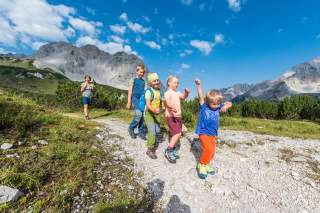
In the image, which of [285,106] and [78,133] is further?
[285,106]

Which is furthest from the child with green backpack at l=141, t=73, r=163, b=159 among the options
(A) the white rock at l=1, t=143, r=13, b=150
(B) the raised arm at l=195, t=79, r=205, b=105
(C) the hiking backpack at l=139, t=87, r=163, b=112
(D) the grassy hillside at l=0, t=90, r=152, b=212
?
(A) the white rock at l=1, t=143, r=13, b=150

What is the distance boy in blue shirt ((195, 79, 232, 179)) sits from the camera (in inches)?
242

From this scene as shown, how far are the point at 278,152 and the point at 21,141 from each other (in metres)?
9.04

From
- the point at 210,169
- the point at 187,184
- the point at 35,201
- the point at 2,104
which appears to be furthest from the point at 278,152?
the point at 2,104

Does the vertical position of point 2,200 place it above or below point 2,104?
below

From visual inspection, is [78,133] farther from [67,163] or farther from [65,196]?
[65,196]

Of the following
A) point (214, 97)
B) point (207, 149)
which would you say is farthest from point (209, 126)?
point (214, 97)

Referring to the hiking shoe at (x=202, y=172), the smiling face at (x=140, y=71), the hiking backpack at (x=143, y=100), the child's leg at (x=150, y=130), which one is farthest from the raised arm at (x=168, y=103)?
the smiling face at (x=140, y=71)

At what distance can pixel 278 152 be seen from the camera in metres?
8.62

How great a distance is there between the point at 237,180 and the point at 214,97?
2391 millimetres

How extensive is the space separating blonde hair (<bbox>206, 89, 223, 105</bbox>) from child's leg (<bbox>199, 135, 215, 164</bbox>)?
1.05m

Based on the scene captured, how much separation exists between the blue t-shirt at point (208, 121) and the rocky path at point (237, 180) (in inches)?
47.0

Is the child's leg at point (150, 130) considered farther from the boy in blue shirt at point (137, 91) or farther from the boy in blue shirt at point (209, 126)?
the boy in blue shirt at point (209, 126)

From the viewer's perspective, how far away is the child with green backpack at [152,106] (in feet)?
23.7
